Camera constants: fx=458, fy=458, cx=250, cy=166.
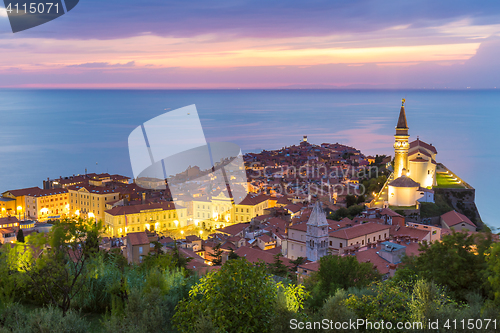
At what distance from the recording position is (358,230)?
12.2 metres

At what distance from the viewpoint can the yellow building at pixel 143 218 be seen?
2142cm

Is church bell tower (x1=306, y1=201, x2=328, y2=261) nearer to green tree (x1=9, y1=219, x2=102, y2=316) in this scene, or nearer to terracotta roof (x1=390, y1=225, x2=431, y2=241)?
terracotta roof (x1=390, y1=225, x2=431, y2=241)

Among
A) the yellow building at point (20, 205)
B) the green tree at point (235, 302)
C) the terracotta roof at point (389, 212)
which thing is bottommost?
the terracotta roof at point (389, 212)

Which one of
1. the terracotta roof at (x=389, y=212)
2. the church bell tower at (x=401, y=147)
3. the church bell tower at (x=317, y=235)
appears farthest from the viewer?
the church bell tower at (x=401, y=147)

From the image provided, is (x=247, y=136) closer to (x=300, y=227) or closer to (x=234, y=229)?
(x=234, y=229)

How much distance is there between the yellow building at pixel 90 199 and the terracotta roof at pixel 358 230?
16.2 m

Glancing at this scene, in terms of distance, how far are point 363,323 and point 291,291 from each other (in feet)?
2.35

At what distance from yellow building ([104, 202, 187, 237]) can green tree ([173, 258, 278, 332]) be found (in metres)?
18.7

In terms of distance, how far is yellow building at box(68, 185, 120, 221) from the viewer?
81.6ft

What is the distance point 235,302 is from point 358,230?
9.36m

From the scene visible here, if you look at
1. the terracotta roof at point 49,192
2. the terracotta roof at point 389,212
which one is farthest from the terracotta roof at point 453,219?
the terracotta roof at point 49,192

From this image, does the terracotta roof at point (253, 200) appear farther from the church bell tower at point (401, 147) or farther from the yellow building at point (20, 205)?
the yellow building at point (20, 205)

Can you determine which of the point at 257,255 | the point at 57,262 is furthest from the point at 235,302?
the point at 257,255

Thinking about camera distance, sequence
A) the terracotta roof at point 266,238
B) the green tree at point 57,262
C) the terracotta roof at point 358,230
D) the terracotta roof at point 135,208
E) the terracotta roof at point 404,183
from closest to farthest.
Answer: the green tree at point 57,262, the terracotta roof at point 358,230, the terracotta roof at point 266,238, the terracotta roof at point 404,183, the terracotta roof at point 135,208
